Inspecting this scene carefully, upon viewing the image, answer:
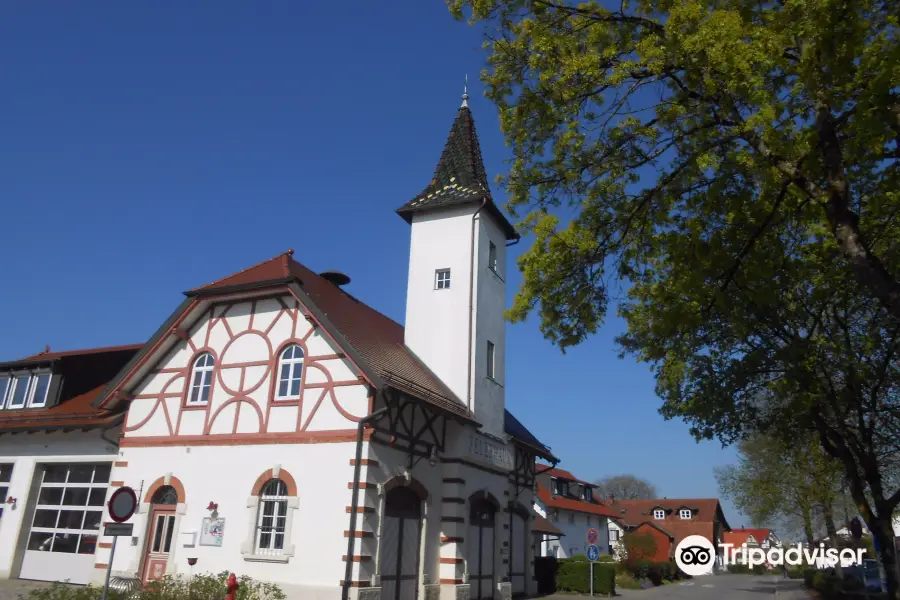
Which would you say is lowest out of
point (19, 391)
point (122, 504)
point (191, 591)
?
point (191, 591)

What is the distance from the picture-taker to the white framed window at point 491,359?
21.3 meters

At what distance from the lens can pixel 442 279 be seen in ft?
69.7

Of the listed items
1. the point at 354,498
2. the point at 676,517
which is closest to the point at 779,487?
the point at 354,498

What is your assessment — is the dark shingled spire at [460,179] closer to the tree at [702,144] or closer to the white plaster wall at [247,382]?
the white plaster wall at [247,382]

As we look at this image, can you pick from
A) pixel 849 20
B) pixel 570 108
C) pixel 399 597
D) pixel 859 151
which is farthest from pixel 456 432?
pixel 849 20

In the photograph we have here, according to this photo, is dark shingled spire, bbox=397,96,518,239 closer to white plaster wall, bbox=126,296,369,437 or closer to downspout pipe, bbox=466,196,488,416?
downspout pipe, bbox=466,196,488,416

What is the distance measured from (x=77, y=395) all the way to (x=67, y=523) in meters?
4.11

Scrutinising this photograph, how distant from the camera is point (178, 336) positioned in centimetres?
1891

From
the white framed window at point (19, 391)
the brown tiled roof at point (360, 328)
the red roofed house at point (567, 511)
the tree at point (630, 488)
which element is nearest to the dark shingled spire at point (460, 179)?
the brown tiled roof at point (360, 328)

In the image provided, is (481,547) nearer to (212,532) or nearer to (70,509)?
(212,532)

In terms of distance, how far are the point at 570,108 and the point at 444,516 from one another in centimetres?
1202

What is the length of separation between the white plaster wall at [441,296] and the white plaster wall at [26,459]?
9.18 m

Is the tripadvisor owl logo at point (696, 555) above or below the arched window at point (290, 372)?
below

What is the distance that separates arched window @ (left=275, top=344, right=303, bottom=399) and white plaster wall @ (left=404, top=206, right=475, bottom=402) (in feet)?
14.7
